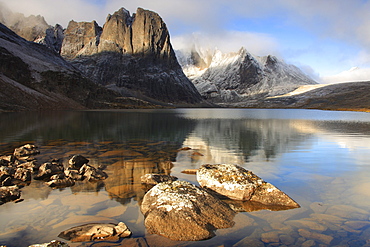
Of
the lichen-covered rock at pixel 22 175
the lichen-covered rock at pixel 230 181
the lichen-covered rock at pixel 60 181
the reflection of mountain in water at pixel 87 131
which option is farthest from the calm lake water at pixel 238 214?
the reflection of mountain in water at pixel 87 131

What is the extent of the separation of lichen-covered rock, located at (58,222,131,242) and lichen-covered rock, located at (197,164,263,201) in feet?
17.1

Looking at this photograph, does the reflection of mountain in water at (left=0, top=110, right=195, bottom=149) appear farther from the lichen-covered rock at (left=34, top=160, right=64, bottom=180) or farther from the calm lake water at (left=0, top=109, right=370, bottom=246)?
the lichen-covered rock at (left=34, top=160, right=64, bottom=180)

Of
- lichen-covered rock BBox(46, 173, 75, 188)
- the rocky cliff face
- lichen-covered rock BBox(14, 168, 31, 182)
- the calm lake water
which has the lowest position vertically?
the calm lake water

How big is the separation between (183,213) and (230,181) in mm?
Result: 3865

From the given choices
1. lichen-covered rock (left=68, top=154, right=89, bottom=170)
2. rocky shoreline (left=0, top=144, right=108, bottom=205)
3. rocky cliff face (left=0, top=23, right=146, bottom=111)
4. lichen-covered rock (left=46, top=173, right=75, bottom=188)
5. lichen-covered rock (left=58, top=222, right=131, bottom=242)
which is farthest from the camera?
rocky cliff face (left=0, top=23, right=146, bottom=111)

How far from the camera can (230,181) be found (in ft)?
39.9

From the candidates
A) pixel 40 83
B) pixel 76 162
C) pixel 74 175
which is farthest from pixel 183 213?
pixel 40 83

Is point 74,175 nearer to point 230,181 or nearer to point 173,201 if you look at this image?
point 173,201

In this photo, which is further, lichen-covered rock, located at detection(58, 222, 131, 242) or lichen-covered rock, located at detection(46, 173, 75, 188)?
lichen-covered rock, located at detection(46, 173, 75, 188)

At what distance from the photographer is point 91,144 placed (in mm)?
27109

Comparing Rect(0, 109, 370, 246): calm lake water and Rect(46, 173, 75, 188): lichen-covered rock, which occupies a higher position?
Rect(46, 173, 75, 188): lichen-covered rock

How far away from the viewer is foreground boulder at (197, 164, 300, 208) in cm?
1122

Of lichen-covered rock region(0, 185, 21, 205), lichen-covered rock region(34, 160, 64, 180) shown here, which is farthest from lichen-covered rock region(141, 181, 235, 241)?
lichen-covered rock region(34, 160, 64, 180)

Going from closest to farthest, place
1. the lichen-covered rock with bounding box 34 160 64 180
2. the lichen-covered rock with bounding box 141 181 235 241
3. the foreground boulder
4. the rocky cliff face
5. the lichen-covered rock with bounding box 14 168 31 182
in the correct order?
the lichen-covered rock with bounding box 141 181 235 241
the foreground boulder
the lichen-covered rock with bounding box 14 168 31 182
the lichen-covered rock with bounding box 34 160 64 180
the rocky cliff face
